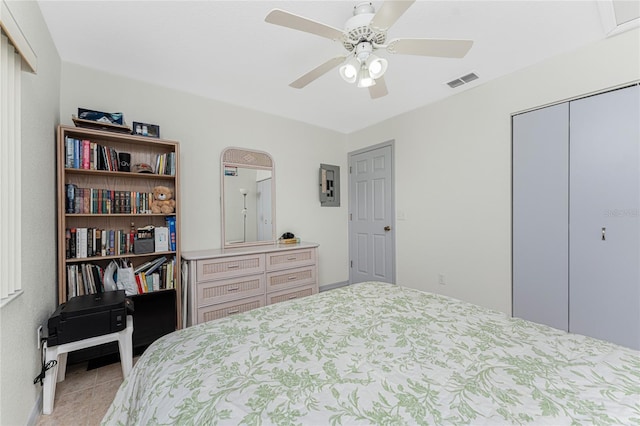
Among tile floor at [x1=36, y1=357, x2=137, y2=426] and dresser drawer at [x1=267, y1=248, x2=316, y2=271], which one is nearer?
tile floor at [x1=36, y1=357, x2=137, y2=426]

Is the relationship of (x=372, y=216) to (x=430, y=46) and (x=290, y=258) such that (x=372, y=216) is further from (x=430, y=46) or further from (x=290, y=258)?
(x=430, y=46)

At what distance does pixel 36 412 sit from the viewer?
152cm

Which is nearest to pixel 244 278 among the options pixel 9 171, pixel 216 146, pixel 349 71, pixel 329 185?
pixel 216 146

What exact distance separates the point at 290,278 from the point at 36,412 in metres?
2.01

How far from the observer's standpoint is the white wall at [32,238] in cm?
125

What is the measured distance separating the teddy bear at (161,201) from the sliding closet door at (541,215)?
3.23m

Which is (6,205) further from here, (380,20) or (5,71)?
(380,20)

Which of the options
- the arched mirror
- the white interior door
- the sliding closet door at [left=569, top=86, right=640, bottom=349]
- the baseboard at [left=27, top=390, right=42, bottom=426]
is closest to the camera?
the baseboard at [left=27, top=390, right=42, bottom=426]

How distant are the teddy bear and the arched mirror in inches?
24.8

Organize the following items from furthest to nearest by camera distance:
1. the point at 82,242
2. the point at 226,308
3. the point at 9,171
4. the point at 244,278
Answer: the point at 244,278 → the point at 226,308 → the point at 82,242 → the point at 9,171

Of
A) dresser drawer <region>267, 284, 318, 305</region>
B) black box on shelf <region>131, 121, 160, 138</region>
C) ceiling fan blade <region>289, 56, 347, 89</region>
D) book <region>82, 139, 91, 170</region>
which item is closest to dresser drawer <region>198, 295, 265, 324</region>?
dresser drawer <region>267, 284, 318, 305</region>

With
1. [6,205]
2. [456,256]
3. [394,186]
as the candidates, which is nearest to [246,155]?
[394,186]

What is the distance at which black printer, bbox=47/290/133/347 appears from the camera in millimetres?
1564

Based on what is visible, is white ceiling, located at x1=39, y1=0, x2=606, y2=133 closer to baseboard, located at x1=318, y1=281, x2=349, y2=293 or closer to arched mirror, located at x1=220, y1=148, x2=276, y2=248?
arched mirror, located at x1=220, y1=148, x2=276, y2=248
